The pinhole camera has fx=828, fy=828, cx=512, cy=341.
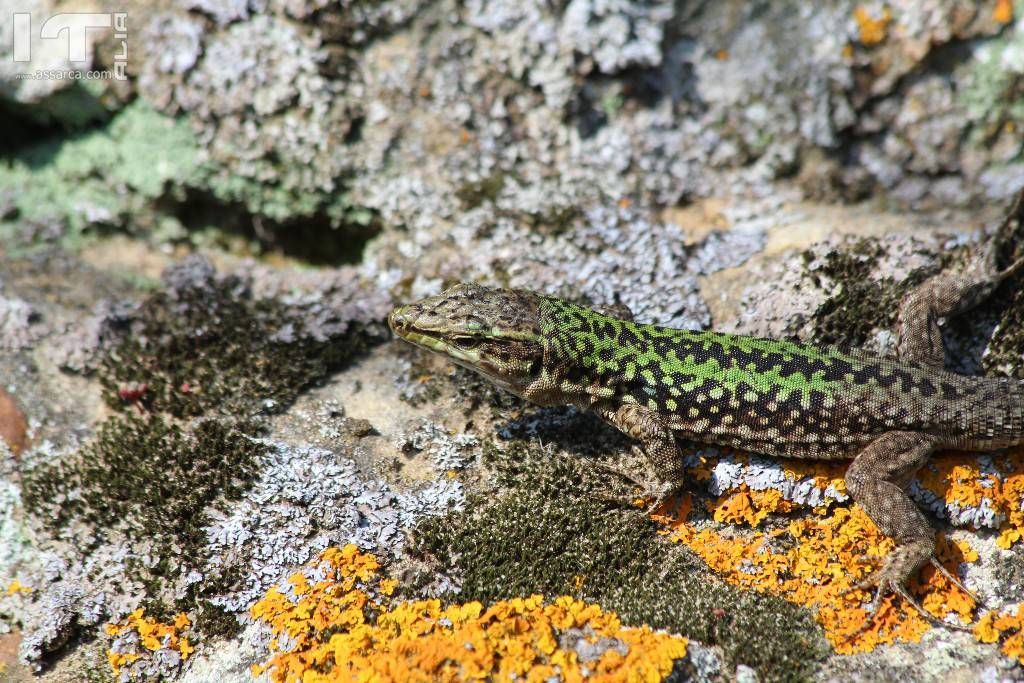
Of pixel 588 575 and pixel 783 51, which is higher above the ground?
pixel 783 51

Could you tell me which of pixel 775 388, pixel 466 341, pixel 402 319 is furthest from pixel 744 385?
pixel 402 319

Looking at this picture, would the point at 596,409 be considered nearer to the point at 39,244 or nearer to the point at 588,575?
the point at 588,575

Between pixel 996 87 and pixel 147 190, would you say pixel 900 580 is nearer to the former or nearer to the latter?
pixel 996 87

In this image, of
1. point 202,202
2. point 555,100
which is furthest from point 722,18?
point 202,202

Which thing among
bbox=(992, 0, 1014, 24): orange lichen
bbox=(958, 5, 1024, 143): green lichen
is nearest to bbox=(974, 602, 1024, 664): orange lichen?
bbox=(958, 5, 1024, 143): green lichen

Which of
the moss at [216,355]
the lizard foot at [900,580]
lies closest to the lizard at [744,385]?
the lizard foot at [900,580]
